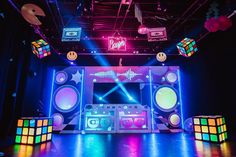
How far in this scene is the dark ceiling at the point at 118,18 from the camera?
4113 mm

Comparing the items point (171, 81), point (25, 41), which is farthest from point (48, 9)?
point (171, 81)

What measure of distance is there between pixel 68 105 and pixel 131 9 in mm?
3985

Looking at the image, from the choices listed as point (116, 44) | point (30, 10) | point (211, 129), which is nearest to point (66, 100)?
point (116, 44)

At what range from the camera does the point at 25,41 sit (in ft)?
13.8

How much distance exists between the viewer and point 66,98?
19.7ft

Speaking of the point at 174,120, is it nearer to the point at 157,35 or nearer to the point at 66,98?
the point at 157,35

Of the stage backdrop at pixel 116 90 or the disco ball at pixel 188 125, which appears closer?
the disco ball at pixel 188 125

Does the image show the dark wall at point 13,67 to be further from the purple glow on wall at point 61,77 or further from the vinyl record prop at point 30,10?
the purple glow on wall at point 61,77

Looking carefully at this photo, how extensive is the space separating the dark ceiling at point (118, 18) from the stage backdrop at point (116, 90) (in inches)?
37.9

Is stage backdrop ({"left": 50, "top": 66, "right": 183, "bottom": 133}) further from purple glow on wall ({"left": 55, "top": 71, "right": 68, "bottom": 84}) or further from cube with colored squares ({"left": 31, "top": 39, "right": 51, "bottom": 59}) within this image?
cube with colored squares ({"left": 31, "top": 39, "right": 51, "bottom": 59})

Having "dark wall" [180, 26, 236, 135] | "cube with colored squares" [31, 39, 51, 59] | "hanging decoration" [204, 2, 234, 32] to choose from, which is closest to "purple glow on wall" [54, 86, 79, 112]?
"cube with colored squares" [31, 39, 51, 59]

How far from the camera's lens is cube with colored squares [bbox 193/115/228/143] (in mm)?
3844

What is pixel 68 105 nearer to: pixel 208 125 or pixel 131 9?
pixel 131 9

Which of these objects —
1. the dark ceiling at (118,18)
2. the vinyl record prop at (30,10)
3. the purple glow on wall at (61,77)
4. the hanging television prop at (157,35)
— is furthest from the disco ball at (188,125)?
the vinyl record prop at (30,10)
